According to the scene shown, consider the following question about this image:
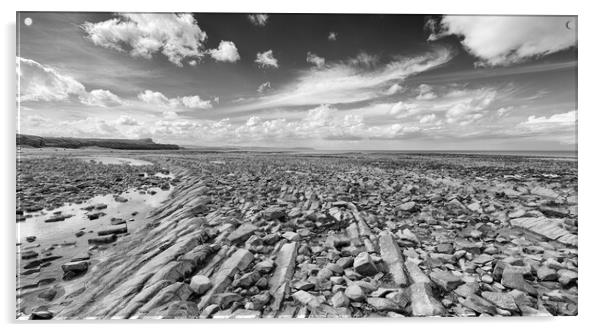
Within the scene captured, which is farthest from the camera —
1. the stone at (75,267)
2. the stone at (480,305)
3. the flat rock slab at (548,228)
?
the flat rock slab at (548,228)

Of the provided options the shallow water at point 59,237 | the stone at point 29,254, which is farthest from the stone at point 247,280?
the stone at point 29,254

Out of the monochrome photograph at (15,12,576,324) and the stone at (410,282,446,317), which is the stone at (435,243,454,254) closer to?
the monochrome photograph at (15,12,576,324)

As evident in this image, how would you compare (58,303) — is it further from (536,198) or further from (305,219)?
(536,198)

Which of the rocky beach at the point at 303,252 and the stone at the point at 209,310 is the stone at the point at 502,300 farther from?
the stone at the point at 209,310

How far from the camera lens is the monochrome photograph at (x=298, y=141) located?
305 cm

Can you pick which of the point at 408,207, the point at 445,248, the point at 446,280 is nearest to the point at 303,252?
the point at 446,280

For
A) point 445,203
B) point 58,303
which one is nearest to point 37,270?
point 58,303

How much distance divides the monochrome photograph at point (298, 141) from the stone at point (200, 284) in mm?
15

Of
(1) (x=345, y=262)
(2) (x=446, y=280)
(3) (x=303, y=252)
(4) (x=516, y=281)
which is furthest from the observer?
(3) (x=303, y=252)

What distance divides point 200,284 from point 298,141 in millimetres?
3612

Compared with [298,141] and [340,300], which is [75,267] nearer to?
[340,300]

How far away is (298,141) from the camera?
572 cm

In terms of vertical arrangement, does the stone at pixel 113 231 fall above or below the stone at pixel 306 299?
above

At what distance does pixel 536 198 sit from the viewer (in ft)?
15.5
